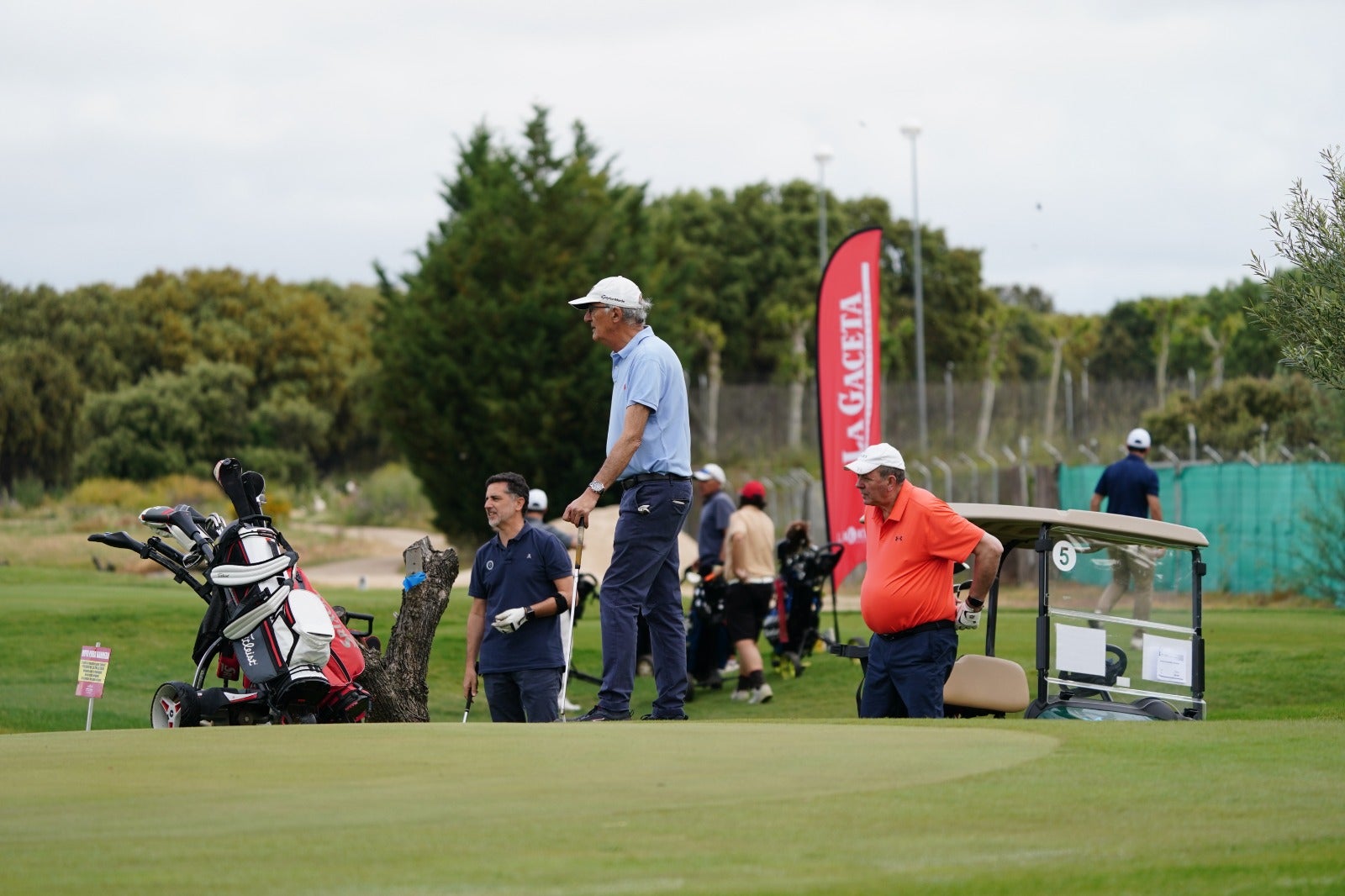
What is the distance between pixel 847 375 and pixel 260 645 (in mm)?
13565

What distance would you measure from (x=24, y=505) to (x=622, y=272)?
2588 cm

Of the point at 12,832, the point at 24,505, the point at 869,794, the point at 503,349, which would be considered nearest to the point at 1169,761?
the point at 869,794

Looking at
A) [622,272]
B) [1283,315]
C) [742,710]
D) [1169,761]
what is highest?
[622,272]

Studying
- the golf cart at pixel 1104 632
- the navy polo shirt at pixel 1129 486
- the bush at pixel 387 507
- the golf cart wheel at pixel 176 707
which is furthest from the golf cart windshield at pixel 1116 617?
the bush at pixel 387 507

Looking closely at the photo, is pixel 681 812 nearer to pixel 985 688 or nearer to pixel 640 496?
pixel 640 496

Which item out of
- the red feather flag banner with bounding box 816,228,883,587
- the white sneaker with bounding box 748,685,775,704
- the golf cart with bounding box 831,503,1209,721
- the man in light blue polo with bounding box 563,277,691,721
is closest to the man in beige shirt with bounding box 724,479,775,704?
the white sneaker with bounding box 748,685,775,704

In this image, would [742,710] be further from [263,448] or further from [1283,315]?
[263,448]

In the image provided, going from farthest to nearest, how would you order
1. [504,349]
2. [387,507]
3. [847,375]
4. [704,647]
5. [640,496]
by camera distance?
[387,507]
[504,349]
[847,375]
[704,647]
[640,496]

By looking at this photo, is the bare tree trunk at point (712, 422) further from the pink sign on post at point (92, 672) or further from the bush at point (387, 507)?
the pink sign on post at point (92, 672)

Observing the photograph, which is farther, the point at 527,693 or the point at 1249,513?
the point at 1249,513

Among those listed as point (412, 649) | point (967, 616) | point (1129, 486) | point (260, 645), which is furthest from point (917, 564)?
point (1129, 486)

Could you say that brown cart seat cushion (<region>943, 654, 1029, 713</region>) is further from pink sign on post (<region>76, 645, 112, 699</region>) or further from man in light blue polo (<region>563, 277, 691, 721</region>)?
pink sign on post (<region>76, 645, 112, 699</region>)

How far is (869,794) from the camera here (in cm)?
556

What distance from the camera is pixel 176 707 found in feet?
30.7
